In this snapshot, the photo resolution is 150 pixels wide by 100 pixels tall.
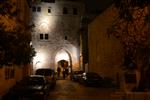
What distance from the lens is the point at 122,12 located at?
569 inches

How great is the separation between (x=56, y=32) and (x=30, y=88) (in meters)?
42.8

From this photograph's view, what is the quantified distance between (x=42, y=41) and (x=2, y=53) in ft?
155

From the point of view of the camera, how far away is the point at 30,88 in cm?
2159

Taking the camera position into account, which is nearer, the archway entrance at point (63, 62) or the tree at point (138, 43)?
the tree at point (138, 43)

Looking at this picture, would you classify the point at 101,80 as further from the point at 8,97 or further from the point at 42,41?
the point at 42,41

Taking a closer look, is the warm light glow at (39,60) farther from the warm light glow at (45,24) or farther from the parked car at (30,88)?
the parked car at (30,88)

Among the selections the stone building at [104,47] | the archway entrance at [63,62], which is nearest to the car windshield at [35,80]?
the stone building at [104,47]

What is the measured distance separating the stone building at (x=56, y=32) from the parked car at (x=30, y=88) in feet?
124

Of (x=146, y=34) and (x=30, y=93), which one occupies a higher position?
(x=146, y=34)

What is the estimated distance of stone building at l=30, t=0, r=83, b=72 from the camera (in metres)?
62.9

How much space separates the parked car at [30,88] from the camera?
68.5 feet

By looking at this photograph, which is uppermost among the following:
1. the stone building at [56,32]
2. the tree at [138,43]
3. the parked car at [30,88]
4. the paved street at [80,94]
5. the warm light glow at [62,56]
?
the stone building at [56,32]

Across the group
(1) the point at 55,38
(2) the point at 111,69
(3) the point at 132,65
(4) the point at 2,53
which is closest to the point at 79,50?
(1) the point at 55,38

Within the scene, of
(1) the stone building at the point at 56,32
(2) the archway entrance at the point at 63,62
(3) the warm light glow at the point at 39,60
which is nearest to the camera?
(3) the warm light glow at the point at 39,60
